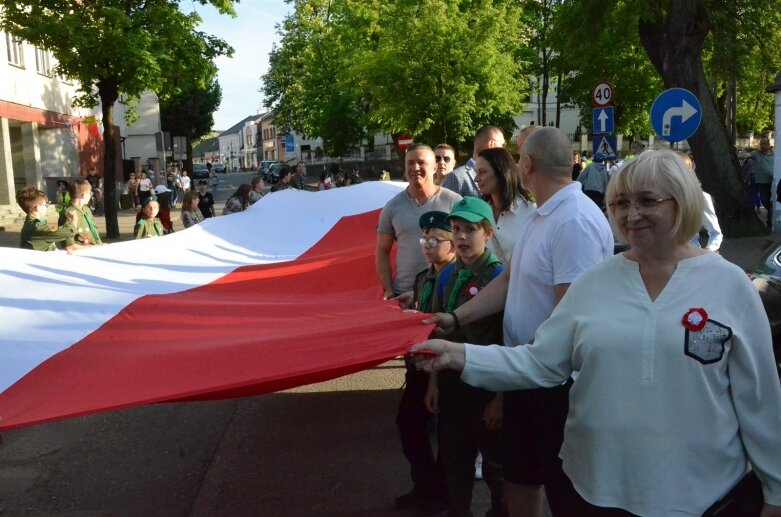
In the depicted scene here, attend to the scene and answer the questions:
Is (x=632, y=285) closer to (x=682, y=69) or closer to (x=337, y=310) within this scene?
(x=337, y=310)

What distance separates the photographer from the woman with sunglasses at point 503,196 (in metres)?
4.50

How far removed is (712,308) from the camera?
86.0 inches

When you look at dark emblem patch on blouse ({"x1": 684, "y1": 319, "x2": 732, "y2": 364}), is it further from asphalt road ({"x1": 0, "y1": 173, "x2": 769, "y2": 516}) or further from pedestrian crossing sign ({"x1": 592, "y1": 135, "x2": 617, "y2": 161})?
pedestrian crossing sign ({"x1": 592, "y1": 135, "x2": 617, "y2": 161})

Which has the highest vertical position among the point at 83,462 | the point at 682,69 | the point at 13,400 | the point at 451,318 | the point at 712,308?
the point at 682,69

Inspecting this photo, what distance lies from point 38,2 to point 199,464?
1536cm

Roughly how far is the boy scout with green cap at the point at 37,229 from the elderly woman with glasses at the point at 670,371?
20.4 ft

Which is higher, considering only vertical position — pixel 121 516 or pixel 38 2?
pixel 38 2

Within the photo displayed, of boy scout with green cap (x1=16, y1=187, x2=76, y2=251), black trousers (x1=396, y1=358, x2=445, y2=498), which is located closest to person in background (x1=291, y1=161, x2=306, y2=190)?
boy scout with green cap (x1=16, y1=187, x2=76, y2=251)

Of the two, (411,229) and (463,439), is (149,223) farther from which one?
(463,439)

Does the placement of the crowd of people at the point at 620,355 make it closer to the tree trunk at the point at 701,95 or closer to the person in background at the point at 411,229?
the person in background at the point at 411,229

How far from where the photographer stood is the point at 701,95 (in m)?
17.0

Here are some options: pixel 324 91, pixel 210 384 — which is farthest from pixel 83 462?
pixel 324 91

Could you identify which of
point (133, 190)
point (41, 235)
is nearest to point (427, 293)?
point (41, 235)

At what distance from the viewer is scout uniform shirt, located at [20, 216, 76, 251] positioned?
7.39m
